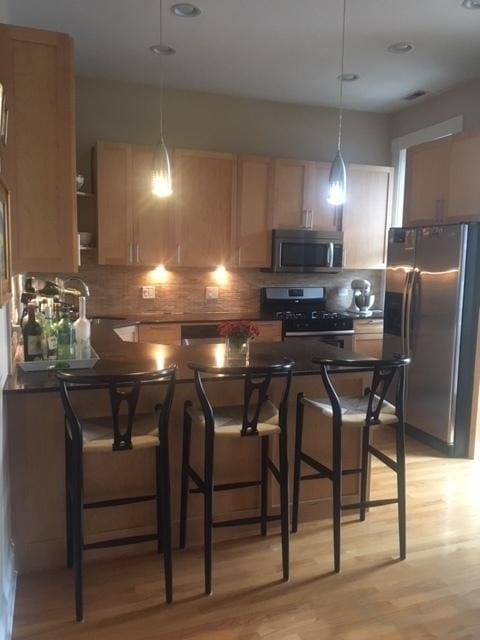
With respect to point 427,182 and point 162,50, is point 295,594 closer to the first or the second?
point 427,182

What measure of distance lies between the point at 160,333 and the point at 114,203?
122 cm

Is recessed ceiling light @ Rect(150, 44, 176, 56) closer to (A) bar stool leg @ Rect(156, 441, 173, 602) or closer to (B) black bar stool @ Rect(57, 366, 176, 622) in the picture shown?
(B) black bar stool @ Rect(57, 366, 176, 622)

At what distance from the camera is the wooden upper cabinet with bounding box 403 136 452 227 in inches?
160

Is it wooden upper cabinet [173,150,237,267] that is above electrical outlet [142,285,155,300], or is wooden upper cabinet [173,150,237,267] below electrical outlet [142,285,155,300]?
above

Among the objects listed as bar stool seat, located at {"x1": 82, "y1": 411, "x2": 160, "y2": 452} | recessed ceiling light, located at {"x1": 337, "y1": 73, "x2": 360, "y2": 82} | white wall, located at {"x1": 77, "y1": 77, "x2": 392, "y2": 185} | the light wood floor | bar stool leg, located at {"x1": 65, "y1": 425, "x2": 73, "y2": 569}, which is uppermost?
recessed ceiling light, located at {"x1": 337, "y1": 73, "x2": 360, "y2": 82}

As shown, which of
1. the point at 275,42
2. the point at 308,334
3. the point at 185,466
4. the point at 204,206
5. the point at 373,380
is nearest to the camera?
the point at 373,380

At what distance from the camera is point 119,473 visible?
248 centimetres

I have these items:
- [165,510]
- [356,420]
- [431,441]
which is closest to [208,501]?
[165,510]

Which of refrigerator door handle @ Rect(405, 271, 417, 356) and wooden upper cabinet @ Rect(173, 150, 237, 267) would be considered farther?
wooden upper cabinet @ Rect(173, 150, 237, 267)

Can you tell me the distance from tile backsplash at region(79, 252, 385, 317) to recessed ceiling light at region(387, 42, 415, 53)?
2.32m

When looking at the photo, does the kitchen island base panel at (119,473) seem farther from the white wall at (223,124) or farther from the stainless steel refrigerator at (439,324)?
the white wall at (223,124)

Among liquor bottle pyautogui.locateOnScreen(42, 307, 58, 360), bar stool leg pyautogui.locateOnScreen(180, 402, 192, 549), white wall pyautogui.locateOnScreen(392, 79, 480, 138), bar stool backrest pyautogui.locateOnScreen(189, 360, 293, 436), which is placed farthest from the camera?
white wall pyautogui.locateOnScreen(392, 79, 480, 138)

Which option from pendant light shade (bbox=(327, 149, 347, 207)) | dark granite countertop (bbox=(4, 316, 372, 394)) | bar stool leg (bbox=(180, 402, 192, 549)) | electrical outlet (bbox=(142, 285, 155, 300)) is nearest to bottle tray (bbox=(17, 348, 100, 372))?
dark granite countertop (bbox=(4, 316, 372, 394))

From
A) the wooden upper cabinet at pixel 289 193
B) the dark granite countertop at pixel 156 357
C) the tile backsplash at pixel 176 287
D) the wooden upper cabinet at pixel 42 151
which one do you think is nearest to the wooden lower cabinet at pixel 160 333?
the tile backsplash at pixel 176 287
